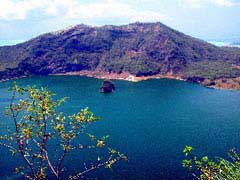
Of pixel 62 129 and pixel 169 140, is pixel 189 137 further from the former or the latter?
pixel 62 129

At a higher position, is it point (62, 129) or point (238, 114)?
point (62, 129)

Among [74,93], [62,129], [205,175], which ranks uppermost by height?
[62,129]

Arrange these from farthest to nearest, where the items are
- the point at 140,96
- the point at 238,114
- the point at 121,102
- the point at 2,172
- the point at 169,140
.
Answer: the point at 140,96 < the point at 121,102 < the point at 238,114 < the point at 169,140 < the point at 2,172

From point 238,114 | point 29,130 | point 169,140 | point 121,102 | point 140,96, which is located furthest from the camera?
point 140,96

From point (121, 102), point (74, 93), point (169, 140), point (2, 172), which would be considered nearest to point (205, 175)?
point (2, 172)

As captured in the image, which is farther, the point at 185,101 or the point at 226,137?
the point at 185,101

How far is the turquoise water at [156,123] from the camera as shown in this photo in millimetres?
77938

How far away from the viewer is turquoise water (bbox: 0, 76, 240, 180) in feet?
256

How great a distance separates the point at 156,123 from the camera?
385 feet

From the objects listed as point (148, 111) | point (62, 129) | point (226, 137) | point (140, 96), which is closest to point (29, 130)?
point (62, 129)

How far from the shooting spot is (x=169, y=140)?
96750 mm

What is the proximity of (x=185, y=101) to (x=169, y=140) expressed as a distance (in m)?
60.0

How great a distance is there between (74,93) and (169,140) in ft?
283

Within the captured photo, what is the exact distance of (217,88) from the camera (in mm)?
190500
